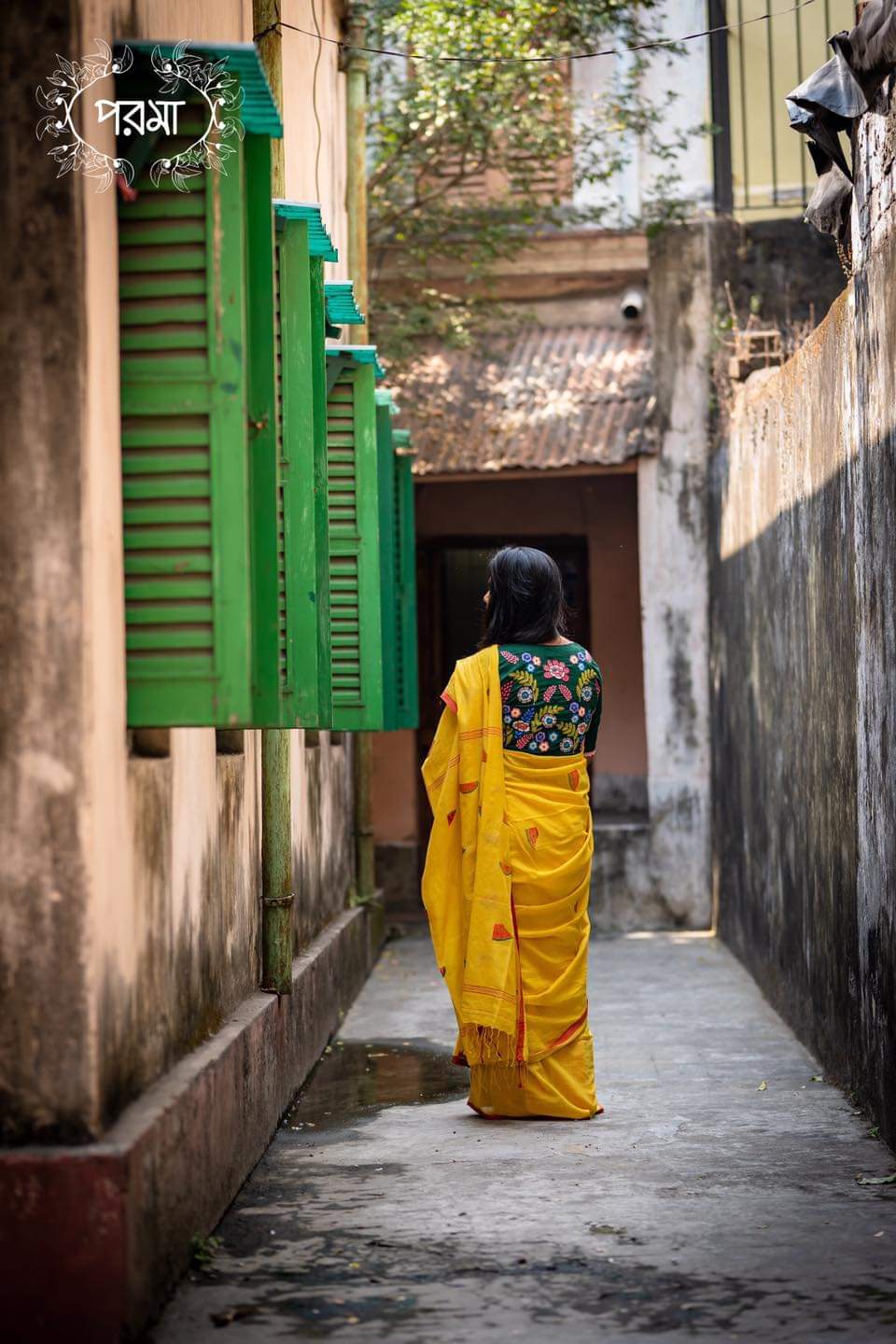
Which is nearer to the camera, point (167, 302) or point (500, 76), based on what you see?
point (167, 302)

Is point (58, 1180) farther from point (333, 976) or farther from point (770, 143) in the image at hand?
point (770, 143)

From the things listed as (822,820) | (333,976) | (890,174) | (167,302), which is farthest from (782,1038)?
(167,302)

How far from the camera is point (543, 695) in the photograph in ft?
20.7

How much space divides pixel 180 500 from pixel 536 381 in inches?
348

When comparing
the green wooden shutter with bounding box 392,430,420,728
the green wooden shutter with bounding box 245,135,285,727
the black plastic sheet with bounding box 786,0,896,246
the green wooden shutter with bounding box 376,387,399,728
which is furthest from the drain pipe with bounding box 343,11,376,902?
the green wooden shutter with bounding box 245,135,285,727

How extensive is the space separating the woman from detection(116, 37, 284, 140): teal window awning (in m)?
2.37

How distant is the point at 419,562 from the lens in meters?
13.9

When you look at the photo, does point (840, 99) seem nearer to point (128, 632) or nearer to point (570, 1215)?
point (128, 632)

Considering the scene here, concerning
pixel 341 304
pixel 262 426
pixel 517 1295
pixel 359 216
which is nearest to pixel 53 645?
pixel 262 426

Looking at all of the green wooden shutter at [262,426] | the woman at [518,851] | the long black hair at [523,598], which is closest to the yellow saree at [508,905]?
the woman at [518,851]

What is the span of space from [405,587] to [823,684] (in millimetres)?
3895

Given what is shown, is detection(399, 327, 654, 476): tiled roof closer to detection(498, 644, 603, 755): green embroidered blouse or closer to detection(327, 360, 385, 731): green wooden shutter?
detection(327, 360, 385, 731): green wooden shutter

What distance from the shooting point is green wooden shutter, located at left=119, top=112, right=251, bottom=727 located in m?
4.05

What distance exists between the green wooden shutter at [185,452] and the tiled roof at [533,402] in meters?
8.00
